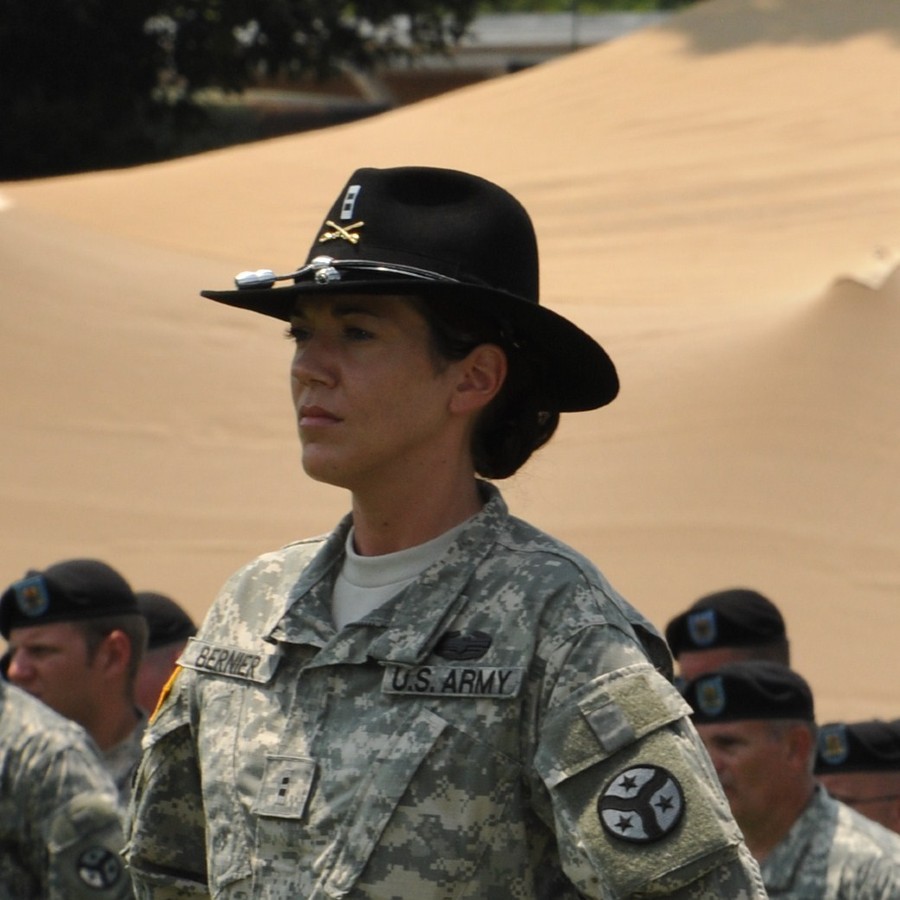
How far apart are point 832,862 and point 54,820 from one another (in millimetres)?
1647

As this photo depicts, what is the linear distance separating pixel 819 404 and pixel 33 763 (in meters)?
3.68

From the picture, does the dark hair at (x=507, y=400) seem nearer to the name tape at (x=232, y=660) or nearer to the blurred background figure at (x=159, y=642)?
the name tape at (x=232, y=660)

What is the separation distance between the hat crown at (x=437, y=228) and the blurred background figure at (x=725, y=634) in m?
3.10

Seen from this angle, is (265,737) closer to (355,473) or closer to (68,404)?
(355,473)

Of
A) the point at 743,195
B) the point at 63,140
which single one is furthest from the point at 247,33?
the point at 743,195

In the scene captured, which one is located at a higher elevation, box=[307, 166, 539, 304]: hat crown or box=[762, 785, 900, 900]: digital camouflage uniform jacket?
box=[307, 166, 539, 304]: hat crown

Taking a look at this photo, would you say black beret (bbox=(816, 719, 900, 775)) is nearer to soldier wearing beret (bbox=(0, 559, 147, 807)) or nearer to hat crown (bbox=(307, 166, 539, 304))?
soldier wearing beret (bbox=(0, 559, 147, 807))

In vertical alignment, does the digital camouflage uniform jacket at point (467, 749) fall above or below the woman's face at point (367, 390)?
below

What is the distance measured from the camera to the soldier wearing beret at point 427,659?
207 centimetres

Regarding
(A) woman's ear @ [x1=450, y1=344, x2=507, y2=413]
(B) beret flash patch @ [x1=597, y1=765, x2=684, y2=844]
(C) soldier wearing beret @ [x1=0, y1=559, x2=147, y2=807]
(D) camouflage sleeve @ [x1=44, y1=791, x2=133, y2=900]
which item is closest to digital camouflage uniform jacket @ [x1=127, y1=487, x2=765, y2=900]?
(B) beret flash patch @ [x1=597, y1=765, x2=684, y2=844]

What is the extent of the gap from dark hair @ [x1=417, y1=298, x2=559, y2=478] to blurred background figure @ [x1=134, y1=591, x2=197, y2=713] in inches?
135

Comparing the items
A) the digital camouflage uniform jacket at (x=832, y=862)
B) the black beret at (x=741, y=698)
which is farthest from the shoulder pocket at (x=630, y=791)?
the black beret at (x=741, y=698)

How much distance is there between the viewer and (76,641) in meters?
5.05

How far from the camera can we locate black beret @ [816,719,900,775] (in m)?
5.24
